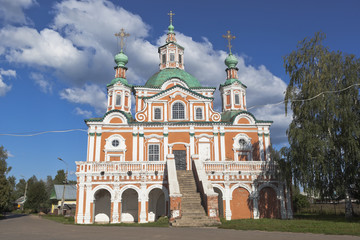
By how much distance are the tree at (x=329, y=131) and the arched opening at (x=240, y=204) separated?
4.05 metres

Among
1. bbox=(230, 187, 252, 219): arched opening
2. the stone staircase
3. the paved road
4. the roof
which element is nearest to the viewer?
the paved road

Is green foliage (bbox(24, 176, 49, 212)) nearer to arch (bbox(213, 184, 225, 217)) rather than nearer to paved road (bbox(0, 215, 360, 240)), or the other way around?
arch (bbox(213, 184, 225, 217))

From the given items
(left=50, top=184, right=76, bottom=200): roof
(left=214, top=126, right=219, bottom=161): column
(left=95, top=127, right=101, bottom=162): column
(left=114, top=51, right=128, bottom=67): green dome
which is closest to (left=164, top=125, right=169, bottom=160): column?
(left=214, top=126, right=219, bottom=161): column

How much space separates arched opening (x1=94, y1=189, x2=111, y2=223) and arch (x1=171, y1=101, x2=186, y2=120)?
373 inches

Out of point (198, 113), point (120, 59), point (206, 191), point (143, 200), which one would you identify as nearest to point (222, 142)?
point (198, 113)

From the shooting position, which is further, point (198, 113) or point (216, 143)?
point (198, 113)

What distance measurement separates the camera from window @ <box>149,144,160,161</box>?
2753 cm

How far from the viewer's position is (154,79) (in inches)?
1323

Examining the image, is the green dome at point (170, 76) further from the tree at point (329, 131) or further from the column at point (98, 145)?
the tree at point (329, 131)

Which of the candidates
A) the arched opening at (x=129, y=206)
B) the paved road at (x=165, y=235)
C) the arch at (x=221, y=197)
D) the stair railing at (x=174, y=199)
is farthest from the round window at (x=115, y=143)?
the paved road at (x=165, y=235)

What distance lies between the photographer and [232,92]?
31.8 m

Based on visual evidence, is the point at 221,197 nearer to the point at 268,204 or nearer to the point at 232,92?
the point at 268,204

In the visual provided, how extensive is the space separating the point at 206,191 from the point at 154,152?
1025cm

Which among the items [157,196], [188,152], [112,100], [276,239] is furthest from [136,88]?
[276,239]
